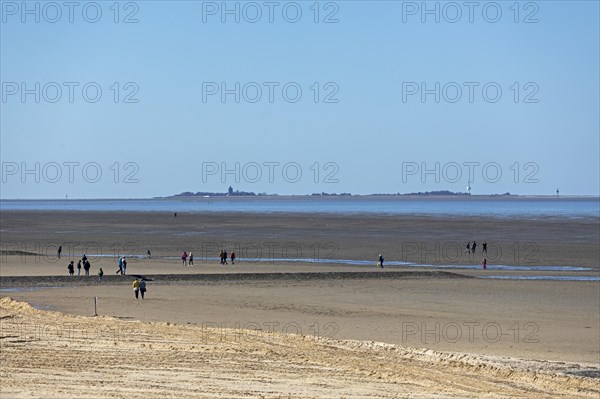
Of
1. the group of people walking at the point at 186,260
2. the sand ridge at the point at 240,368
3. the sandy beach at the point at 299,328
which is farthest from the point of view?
the group of people walking at the point at 186,260

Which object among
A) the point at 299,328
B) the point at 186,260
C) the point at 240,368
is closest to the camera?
the point at 240,368

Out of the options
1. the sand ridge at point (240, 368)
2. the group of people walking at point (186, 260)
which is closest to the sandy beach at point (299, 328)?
the sand ridge at point (240, 368)

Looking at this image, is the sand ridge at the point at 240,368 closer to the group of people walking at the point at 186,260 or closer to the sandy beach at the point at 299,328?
the sandy beach at the point at 299,328

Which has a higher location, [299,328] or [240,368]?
[240,368]

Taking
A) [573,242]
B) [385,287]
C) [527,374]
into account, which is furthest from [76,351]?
[573,242]

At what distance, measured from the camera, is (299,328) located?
26.6 m

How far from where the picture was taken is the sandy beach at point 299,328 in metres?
15.8

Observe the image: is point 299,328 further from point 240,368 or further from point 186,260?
point 186,260

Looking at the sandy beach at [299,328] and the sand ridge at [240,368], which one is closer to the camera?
the sand ridge at [240,368]

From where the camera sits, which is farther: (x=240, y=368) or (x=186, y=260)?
(x=186, y=260)

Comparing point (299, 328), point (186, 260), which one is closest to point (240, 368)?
point (299, 328)

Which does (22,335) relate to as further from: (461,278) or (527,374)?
(461,278)

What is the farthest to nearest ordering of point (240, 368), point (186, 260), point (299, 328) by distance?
point (186, 260) < point (299, 328) < point (240, 368)

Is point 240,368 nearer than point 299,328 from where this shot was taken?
Yes
